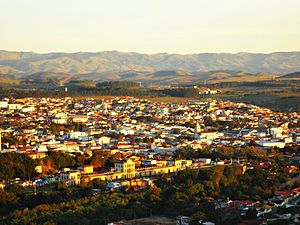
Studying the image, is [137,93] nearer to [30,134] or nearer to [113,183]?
[30,134]

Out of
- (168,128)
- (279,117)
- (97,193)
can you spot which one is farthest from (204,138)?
(97,193)

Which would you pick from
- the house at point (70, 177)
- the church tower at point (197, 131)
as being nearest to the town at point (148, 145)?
the house at point (70, 177)

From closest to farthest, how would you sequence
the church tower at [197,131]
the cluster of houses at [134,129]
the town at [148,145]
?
the town at [148,145]
the cluster of houses at [134,129]
the church tower at [197,131]

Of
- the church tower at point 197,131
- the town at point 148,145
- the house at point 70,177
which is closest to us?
the town at point 148,145

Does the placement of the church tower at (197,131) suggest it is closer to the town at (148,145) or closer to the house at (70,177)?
the town at (148,145)

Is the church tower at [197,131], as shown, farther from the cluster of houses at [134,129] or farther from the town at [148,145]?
the town at [148,145]

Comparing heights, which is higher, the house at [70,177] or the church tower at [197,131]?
the house at [70,177]

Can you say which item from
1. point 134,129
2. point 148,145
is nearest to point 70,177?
point 148,145

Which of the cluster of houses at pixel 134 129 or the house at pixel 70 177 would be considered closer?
the house at pixel 70 177
